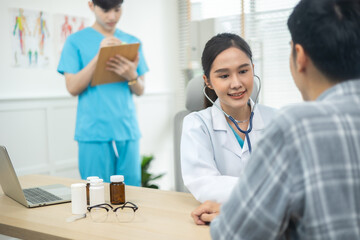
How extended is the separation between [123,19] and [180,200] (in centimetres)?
277

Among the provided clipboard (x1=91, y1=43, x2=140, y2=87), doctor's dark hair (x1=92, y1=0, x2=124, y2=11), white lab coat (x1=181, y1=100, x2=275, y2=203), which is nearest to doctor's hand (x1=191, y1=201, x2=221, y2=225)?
white lab coat (x1=181, y1=100, x2=275, y2=203)

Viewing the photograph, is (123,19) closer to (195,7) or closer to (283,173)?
(195,7)

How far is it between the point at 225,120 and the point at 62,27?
217 cm

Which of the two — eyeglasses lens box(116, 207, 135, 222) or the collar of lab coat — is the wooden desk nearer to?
eyeglasses lens box(116, 207, 135, 222)

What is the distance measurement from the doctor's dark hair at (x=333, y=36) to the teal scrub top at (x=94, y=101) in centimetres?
165

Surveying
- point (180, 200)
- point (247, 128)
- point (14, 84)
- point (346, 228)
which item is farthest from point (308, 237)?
point (14, 84)

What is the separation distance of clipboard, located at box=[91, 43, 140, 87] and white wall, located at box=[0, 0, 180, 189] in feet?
3.25

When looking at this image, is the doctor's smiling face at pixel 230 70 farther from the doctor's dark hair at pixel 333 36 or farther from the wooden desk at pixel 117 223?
the doctor's dark hair at pixel 333 36

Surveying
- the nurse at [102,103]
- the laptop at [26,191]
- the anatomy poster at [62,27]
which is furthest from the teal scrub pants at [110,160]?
the anatomy poster at [62,27]

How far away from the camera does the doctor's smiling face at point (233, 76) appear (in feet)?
4.74

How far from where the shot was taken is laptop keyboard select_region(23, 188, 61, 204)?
1.37 m

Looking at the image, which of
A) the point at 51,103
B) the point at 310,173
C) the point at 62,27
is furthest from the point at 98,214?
the point at 62,27

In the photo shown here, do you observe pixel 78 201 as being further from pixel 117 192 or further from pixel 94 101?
pixel 94 101

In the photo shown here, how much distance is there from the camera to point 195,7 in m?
4.23
